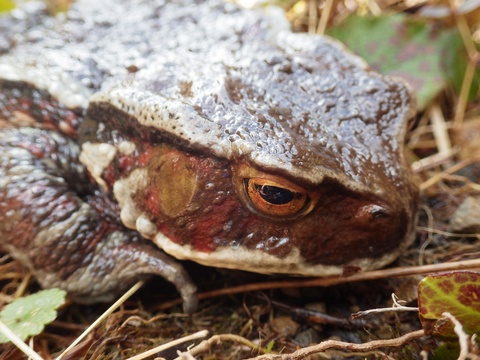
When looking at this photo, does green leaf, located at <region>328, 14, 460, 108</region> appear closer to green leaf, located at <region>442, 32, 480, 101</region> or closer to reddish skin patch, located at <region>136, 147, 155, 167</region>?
green leaf, located at <region>442, 32, 480, 101</region>

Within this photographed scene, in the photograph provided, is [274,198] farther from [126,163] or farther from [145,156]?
[126,163]

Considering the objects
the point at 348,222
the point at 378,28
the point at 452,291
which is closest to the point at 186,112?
the point at 348,222

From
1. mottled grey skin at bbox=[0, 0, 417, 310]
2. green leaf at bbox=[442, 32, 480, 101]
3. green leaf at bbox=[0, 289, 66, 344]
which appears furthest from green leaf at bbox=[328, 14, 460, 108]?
green leaf at bbox=[0, 289, 66, 344]

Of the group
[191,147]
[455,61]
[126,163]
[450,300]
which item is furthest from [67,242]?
[455,61]

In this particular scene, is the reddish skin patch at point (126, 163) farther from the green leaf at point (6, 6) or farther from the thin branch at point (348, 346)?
the green leaf at point (6, 6)

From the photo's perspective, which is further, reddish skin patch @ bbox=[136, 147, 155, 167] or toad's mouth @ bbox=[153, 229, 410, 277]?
reddish skin patch @ bbox=[136, 147, 155, 167]
